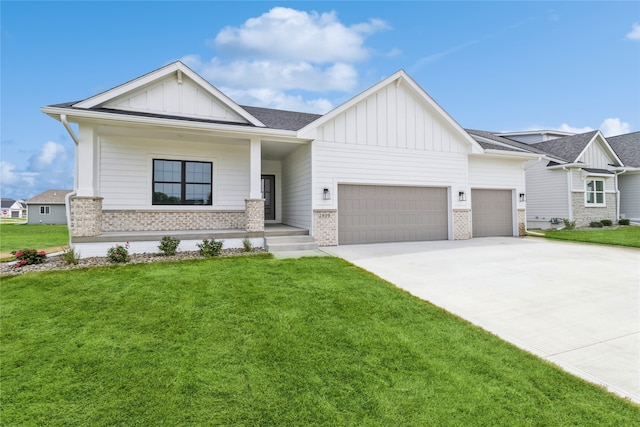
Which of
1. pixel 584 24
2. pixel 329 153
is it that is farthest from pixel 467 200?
pixel 584 24

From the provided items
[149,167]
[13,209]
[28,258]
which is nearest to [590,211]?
[149,167]

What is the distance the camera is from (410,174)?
1159cm

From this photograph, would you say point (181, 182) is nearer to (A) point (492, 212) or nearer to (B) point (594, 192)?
(A) point (492, 212)

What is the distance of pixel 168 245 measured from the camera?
322 inches

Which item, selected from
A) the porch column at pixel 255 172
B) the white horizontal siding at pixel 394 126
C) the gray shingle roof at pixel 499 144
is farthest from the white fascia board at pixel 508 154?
the porch column at pixel 255 172

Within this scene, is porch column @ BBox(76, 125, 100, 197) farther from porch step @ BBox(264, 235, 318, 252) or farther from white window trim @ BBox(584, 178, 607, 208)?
white window trim @ BBox(584, 178, 607, 208)

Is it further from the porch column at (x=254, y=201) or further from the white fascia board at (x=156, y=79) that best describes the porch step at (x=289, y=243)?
the white fascia board at (x=156, y=79)

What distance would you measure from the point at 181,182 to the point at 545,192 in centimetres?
2018

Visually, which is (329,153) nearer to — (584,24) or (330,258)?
(330,258)

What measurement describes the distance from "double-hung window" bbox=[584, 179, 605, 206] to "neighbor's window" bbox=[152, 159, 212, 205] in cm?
2080

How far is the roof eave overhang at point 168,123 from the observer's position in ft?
25.7

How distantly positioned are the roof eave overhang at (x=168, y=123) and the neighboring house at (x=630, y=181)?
75.1 ft

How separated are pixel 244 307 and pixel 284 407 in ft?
7.21

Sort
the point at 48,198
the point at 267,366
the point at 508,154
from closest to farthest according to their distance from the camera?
the point at 267,366
the point at 508,154
the point at 48,198
